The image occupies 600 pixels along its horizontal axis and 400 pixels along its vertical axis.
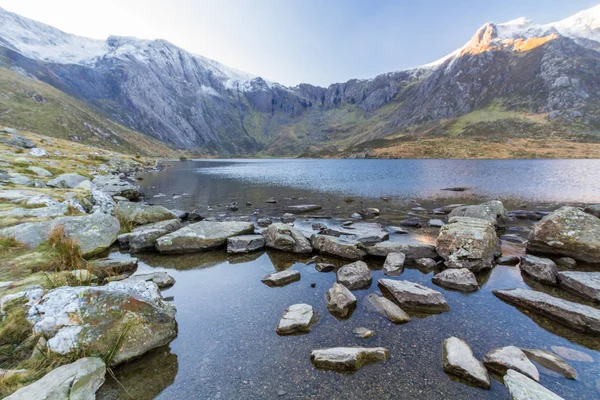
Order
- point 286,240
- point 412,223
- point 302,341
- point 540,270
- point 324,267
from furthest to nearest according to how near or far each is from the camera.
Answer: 1. point 412,223
2. point 286,240
3. point 324,267
4. point 540,270
5. point 302,341

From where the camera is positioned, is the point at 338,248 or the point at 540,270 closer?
the point at 540,270

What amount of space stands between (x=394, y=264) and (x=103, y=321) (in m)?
12.9

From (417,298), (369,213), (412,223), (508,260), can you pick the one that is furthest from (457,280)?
(369,213)

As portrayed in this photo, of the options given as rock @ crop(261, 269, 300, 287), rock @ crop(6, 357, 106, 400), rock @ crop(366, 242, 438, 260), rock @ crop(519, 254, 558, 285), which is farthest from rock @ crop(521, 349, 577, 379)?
rock @ crop(6, 357, 106, 400)

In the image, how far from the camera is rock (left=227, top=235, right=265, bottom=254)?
56.1 ft

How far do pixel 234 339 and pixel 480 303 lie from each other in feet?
32.9

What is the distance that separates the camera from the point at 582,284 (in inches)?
442

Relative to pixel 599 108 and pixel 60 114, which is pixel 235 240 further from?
pixel 599 108

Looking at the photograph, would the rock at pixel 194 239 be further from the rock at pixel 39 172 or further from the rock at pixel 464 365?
the rock at pixel 39 172

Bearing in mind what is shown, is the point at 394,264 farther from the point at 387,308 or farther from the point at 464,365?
the point at 464,365

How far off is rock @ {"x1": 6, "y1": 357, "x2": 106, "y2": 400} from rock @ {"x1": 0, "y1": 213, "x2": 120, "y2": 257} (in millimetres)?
10133

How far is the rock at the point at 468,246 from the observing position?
1411 cm

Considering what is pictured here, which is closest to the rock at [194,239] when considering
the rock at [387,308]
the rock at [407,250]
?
the rock at [407,250]

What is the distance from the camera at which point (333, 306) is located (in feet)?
33.8
